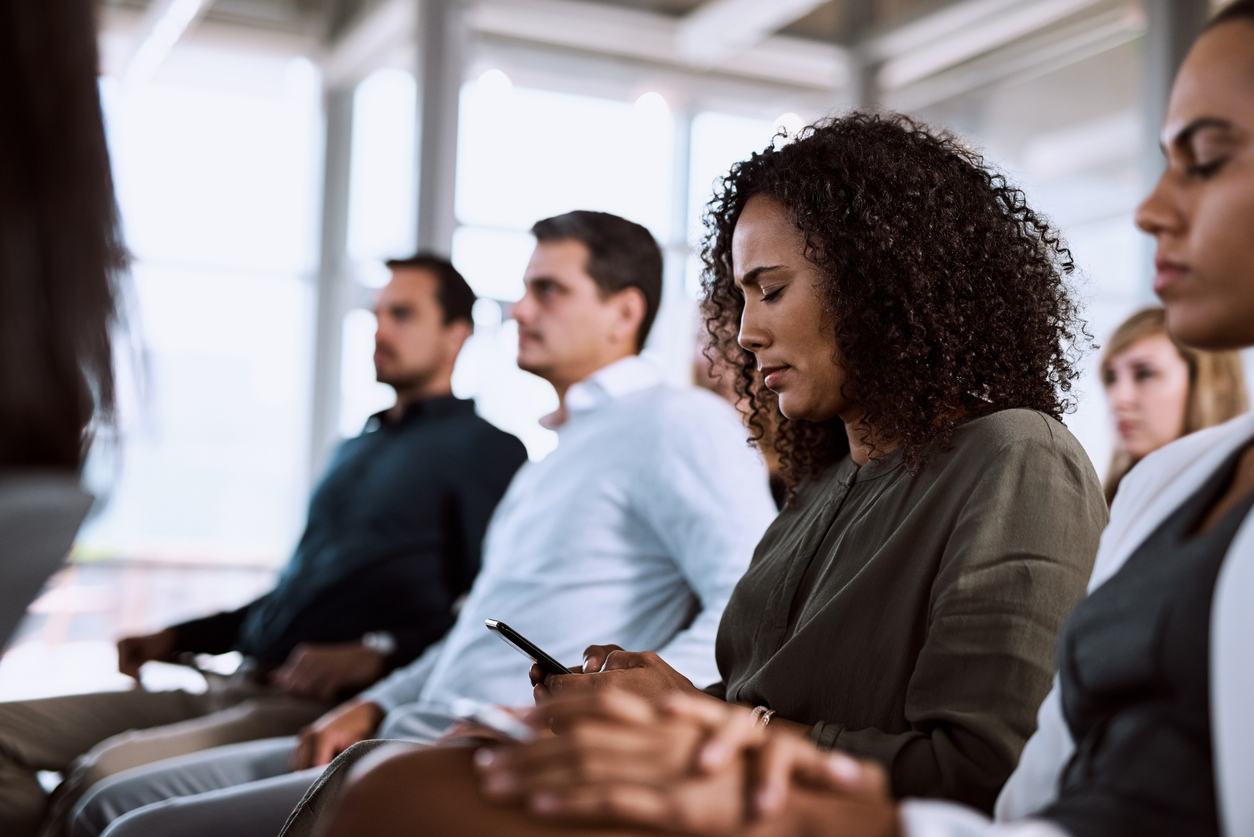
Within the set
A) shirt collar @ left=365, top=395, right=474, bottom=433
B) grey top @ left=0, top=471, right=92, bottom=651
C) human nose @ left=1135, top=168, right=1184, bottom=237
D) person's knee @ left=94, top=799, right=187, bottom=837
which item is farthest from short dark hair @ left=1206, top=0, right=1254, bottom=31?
shirt collar @ left=365, top=395, right=474, bottom=433

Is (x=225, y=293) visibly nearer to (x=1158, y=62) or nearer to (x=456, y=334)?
(x=456, y=334)

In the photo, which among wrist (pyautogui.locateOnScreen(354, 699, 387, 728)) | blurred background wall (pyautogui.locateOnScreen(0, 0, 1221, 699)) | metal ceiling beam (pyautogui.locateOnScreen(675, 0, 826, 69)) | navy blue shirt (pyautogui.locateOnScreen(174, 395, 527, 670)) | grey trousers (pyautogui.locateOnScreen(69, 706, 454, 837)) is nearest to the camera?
grey trousers (pyautogui.locateOnScreen(69, 706, 454, 837))

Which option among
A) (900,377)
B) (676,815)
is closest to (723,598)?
(900,377)

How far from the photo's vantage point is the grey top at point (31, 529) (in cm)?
91

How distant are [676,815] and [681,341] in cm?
390

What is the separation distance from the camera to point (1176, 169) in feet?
3.30

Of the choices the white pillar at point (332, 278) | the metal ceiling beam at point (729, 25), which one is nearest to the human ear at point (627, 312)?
the metal ceiling beam at point (729, 25)

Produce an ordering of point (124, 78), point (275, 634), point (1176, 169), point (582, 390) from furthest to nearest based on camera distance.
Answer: point (124, 78), point (275, 634), point (582, 390), point (1176, 169)

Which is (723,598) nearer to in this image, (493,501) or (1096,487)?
(1096,487)

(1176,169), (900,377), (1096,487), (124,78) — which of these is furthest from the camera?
(124,78)

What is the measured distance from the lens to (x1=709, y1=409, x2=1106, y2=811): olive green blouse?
1184mm

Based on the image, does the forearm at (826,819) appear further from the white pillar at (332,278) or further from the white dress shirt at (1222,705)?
the white pillar at (332,278)

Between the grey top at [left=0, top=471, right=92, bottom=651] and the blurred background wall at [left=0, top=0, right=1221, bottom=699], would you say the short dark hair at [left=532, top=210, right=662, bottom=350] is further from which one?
the grey top at [left=0, top=471, right=92, bottom=651]

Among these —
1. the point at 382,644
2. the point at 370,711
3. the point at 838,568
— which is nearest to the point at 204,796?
the point at 370,711
